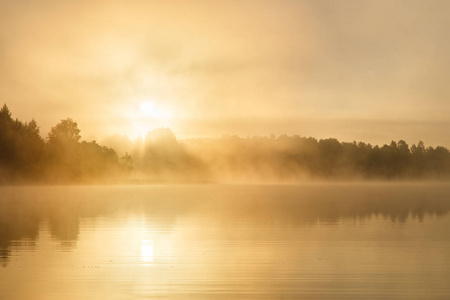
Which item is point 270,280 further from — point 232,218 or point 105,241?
point 232,218

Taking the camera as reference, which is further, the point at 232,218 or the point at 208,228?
the point at 232,218

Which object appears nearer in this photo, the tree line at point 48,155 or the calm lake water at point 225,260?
the calm lake water at point 225,260

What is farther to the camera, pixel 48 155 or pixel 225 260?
pixel 48 155

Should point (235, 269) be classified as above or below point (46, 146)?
below

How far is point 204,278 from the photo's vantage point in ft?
56.9

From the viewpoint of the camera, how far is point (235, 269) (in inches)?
737

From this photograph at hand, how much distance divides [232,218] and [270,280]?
21.2 metres

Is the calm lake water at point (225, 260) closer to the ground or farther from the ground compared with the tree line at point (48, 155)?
closer to the ground

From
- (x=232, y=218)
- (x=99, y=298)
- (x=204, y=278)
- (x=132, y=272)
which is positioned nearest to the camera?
(x=99, y=298)

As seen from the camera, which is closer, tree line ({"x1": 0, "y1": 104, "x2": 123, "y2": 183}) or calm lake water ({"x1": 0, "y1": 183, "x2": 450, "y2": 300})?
calm lake water ({"x1": 0, "y1": 183, "x2": 450, "y2": 300})

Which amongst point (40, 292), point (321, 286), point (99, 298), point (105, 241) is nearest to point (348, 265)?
point (321, 286)

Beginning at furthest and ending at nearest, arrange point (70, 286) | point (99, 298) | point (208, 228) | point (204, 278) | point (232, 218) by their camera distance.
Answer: point (232, 218) < point (208, 228) < point (204, 278) < point (70, 286) < point (99, 298)

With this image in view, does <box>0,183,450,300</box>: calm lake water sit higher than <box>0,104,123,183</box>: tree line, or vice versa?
<box>0,104,123,183</box>: tree line

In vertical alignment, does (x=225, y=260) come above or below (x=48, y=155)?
below
